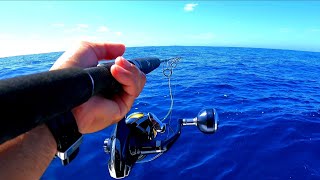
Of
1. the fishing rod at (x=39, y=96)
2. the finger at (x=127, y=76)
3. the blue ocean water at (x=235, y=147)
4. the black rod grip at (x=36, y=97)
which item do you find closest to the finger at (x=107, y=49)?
the finger at (x=127, y=76)

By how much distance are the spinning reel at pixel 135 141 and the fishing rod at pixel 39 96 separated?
71 cm

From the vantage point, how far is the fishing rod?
0.69 m

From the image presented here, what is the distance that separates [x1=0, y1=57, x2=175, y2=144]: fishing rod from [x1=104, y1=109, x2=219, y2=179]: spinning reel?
0.71 metres

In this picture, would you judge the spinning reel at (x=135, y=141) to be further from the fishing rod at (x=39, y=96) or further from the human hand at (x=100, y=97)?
the fishing rod at (x=39, y=96)

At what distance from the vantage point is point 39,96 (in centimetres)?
80

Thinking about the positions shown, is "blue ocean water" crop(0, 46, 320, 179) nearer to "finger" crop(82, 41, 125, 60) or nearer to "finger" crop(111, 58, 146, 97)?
"finger" crop(82, 41, 125, 60)

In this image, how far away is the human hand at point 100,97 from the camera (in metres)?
1.50

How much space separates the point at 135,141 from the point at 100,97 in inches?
19.4

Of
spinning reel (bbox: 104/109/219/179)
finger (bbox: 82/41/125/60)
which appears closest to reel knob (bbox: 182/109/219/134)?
spinning reel (bbox: 104/109/219/179)

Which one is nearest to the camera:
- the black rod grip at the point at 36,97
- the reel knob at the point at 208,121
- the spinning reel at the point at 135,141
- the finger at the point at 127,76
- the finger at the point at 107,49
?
the black rod grip at the point at 36,97

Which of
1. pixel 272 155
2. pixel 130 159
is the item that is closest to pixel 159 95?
pixel 272 155

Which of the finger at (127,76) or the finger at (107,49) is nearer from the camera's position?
the finger at (127,76)

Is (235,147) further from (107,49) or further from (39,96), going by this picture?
(39,96)

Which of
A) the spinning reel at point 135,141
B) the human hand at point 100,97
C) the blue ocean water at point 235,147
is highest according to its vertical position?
the human hand at point 100,97
